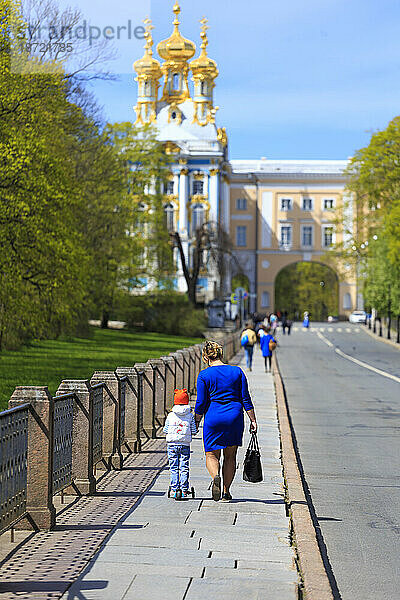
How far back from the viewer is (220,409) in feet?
33.1

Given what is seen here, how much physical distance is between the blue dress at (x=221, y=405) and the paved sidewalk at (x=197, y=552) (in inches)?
26.1

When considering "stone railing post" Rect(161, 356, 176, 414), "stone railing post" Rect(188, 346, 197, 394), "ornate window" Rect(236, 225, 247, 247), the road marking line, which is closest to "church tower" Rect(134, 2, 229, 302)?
"ornate window" Rect(236, 225, 247, 247)

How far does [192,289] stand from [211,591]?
6547cm

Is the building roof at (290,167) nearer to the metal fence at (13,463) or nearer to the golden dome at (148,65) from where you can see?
the golden dome at (148,65)

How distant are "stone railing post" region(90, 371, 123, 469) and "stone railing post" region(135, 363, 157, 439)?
7.38 feet

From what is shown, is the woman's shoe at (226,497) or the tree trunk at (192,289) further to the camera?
the tree trunk at (192,289)

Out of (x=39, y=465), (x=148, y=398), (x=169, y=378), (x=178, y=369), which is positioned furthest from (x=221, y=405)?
(x=178, y=369)

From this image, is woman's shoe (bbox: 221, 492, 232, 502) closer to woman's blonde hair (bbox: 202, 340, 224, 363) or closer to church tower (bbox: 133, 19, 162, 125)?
woman's blonde hair (bbox: 202, 340, 224, 363)

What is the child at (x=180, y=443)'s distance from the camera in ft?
33.7

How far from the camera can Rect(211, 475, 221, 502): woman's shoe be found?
10.1 meters

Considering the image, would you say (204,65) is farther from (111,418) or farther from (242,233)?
(111,418)

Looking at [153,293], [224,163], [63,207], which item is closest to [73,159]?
[63,207]

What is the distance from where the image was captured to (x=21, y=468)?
27.0 ft

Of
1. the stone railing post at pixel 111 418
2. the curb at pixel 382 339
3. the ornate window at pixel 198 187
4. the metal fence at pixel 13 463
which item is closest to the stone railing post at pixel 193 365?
the stone railing post at pixel 111 418
